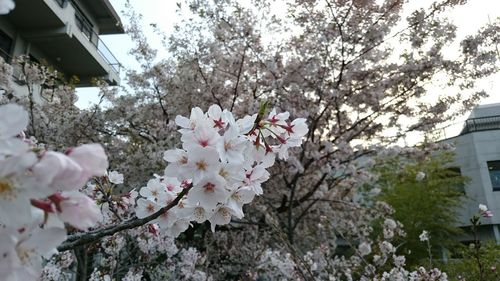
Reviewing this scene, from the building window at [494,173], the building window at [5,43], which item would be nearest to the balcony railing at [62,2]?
the building window at [5,43]

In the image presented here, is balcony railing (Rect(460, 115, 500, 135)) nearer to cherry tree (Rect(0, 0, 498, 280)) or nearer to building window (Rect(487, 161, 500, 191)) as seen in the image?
building window (Rect(487, 161, 500, 191))

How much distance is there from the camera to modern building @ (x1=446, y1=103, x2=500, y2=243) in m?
17.7

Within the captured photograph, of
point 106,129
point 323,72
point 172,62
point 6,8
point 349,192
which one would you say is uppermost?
point 172,62

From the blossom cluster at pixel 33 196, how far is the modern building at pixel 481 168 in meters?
19.0

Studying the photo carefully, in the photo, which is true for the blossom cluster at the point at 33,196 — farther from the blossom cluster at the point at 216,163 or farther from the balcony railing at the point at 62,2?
the balcony railing at the point at 62,2

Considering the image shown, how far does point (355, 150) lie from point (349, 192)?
79.0 inches

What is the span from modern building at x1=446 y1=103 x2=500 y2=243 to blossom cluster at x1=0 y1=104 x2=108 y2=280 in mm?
18986

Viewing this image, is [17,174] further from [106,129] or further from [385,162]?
[385,162]

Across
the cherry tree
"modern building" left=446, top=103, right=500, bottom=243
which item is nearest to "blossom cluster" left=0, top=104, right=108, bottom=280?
the cherry tree

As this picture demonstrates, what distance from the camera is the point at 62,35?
40.1ft

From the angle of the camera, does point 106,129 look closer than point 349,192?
Yes

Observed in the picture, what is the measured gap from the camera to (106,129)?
7.97 m

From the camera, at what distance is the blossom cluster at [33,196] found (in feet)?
2.25

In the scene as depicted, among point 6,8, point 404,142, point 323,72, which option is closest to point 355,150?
point 404,142
